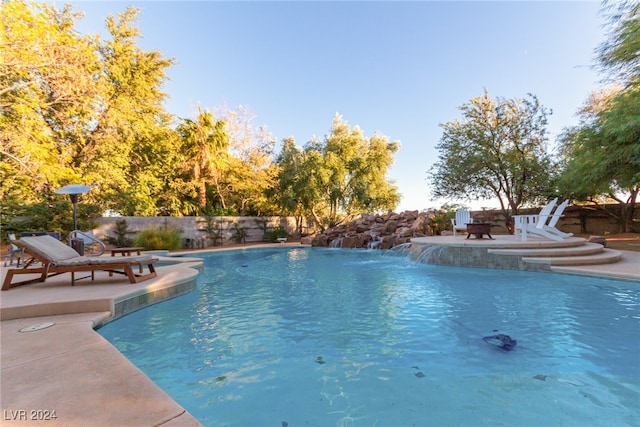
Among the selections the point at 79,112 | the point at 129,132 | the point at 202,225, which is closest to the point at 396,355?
the point at 79,112

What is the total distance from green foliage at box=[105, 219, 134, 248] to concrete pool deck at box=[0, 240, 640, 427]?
10098 millimetres

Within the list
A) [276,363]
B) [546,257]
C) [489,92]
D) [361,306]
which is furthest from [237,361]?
[489,92]

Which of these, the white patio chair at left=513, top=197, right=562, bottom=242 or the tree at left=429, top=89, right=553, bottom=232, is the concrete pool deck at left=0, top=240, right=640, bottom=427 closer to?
the white patio chair at left=513, top=197, right=562, bottom=242

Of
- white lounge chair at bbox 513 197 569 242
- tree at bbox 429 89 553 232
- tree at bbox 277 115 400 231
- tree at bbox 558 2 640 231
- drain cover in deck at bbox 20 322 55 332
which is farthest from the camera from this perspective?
tree at bbox 277 115 400 231

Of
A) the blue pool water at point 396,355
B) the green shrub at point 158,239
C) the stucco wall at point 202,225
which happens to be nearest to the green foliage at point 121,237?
the stucco wall at point 202,225

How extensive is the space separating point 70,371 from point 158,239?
40.7 ft

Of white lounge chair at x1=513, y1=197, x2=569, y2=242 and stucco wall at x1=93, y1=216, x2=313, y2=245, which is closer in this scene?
white lounge chair at x1=513, y1=197, x2=569, y2=242

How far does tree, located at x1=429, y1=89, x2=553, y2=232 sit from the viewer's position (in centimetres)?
1275

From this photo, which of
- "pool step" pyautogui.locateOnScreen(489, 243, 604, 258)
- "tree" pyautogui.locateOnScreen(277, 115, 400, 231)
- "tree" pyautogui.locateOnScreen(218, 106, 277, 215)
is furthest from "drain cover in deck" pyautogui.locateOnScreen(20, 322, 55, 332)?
"tree" pyautogui.locateOnScreen(277, 115, 400, 231)

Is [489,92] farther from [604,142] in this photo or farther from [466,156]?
[604,142]

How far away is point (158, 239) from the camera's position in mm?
13109

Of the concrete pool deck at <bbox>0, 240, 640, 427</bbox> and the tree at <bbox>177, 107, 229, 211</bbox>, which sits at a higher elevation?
the tree at <bbox>177, 107, 229, 211</bbox>

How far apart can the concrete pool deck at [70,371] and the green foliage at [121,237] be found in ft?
33.1

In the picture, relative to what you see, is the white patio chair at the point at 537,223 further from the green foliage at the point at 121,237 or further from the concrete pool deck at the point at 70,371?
the green foliage at the point at 121,237
